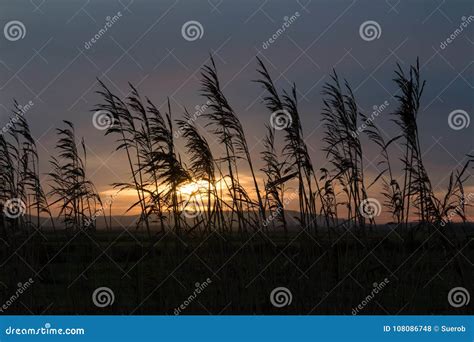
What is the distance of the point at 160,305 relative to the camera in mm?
6195

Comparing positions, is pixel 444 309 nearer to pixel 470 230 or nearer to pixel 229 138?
pixel 470 230

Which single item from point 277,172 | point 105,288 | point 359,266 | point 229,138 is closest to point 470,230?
point 359,266

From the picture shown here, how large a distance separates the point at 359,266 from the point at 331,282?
0.40m

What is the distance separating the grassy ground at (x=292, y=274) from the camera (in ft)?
19.7

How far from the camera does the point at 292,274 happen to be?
19.9 feet

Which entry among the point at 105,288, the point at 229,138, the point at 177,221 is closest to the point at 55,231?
the point at 105,288

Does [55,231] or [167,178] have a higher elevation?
[167,178]

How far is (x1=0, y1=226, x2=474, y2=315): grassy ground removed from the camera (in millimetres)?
6016

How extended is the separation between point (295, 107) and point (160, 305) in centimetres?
249

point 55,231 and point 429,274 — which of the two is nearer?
point 429,274
